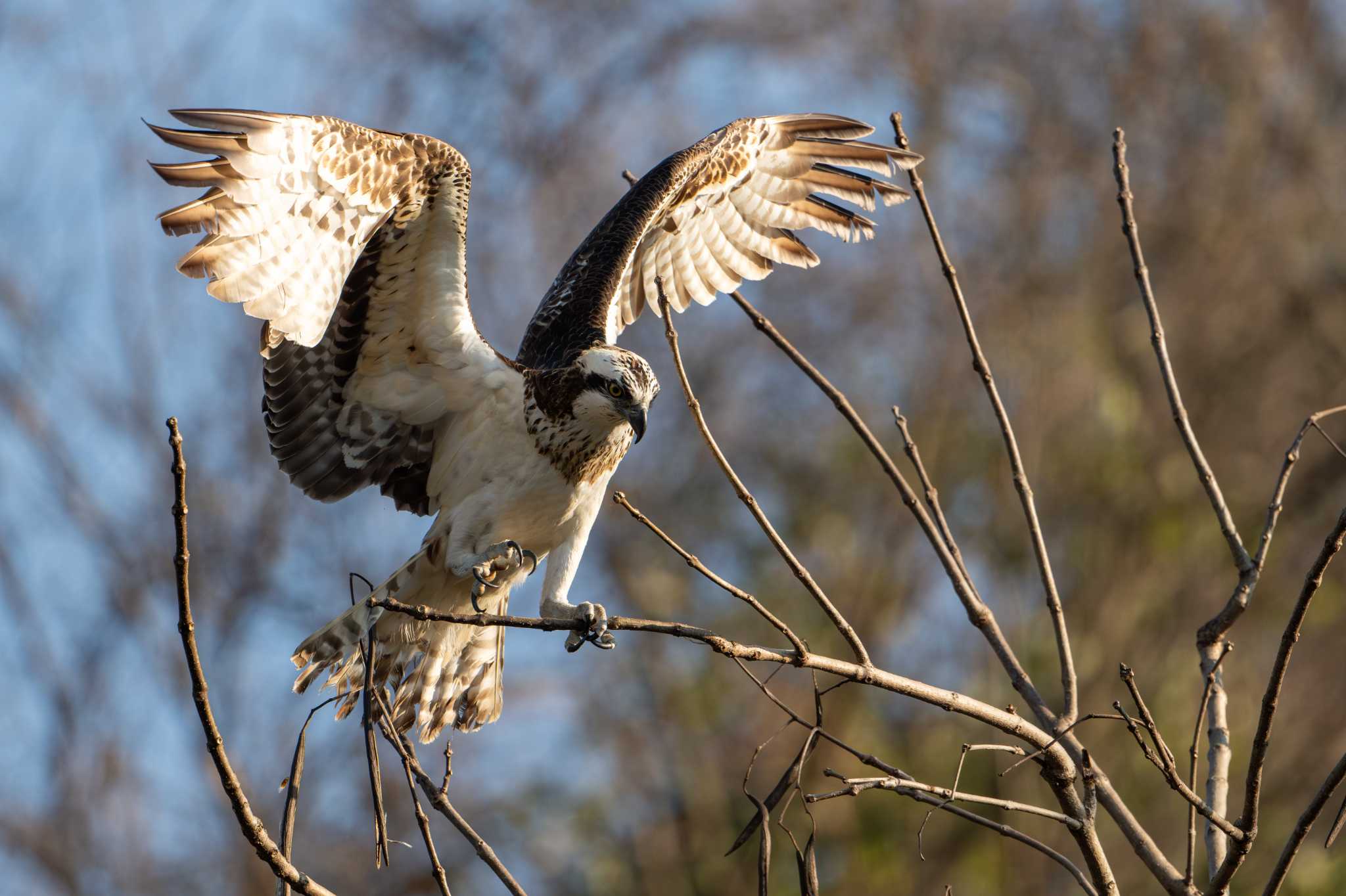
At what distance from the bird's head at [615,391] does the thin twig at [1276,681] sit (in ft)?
8.02

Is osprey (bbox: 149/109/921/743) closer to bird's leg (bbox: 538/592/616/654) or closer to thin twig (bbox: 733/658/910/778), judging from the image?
bird's leg (bbox: 538/592/616/654)

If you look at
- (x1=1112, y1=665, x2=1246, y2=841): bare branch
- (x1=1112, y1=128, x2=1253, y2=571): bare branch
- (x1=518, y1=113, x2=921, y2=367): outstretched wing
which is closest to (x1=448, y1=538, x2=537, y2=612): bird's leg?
(x1=518, y1=113, x2=921, y2=367): outstretched wing

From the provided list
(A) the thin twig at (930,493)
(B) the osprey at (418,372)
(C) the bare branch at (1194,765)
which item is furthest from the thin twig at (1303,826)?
(B) the osprey at (418,372)

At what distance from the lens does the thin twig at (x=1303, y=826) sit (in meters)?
2.45

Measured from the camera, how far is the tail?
189 inches

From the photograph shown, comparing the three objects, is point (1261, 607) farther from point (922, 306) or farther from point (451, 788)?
point (451, 788)

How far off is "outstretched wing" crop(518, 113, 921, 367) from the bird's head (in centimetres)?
95

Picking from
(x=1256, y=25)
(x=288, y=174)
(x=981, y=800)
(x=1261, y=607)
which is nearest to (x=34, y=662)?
(x=288, y=174)

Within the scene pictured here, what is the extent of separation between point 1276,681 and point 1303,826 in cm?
27

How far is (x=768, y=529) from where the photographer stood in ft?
9.59

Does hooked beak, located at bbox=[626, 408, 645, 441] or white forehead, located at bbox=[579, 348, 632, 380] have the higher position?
white forehead, located at bbox=[579, 348, 632, 380]

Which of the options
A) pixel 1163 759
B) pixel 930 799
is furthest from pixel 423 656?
pixel 1163 759

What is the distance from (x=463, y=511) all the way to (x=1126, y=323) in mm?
13546

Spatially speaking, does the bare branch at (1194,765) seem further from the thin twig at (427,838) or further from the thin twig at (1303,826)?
the thin twig at (427,838)
